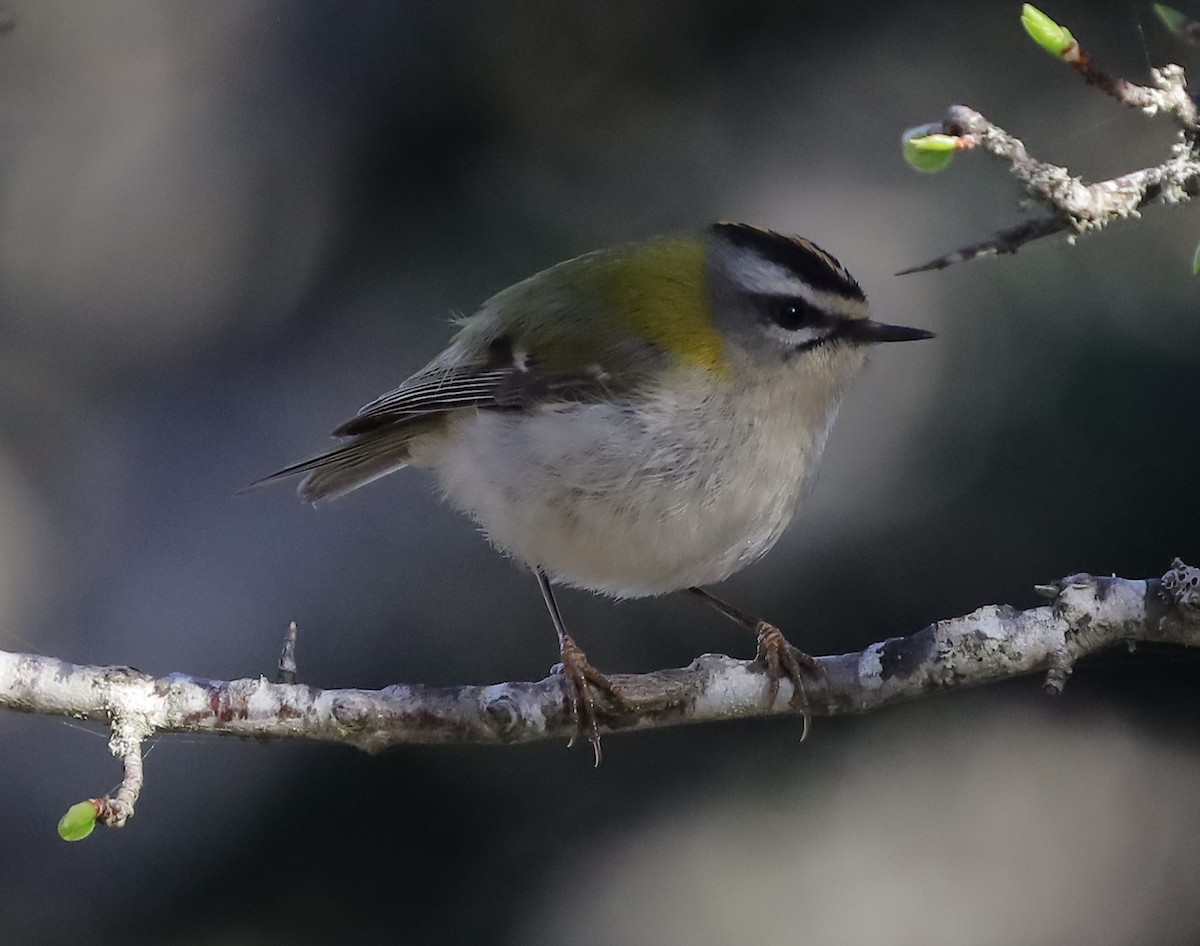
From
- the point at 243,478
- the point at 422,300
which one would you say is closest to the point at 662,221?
the point at 422,300

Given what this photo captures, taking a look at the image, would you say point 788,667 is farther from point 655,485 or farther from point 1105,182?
point 1105,182

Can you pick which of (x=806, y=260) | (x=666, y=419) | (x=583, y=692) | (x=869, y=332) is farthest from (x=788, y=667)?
(x=806, y=260)

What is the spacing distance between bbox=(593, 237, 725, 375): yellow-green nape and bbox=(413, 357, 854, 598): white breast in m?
0.08

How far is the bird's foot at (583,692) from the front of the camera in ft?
6.38

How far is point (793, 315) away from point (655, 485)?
0.35 m

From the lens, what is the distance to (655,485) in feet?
6.38

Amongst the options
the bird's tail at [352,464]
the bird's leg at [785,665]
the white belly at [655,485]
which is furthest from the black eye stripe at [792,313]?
the bird's tail at [352,464]

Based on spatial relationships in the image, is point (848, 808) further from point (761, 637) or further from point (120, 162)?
point (120, 162)

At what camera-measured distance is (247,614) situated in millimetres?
3119

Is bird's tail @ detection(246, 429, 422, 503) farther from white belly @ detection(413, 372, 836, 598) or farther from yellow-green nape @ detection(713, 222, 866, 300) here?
yellow-green nape @ detection(713, 222, 866, 300)

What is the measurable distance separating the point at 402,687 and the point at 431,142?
2.37 meters

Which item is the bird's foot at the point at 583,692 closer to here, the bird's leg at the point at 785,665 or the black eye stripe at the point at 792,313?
the bird's leg at the point at 785,665

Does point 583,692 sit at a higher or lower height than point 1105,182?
lower

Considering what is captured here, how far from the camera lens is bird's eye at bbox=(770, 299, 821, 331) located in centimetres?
204
